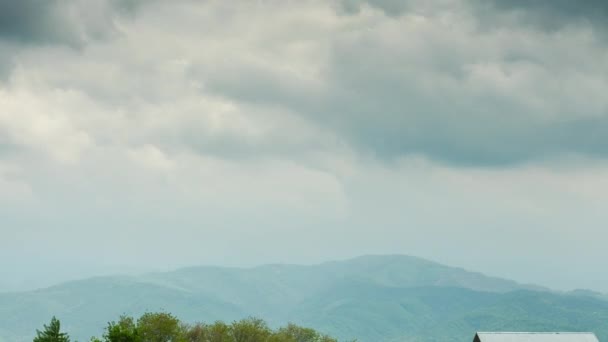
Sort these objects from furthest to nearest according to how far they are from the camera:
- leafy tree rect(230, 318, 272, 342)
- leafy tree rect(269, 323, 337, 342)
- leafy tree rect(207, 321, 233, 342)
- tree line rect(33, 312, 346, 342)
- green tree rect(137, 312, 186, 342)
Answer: leafy tree rect(269, 323, 337, 342), leafy tree rect(230, 318, 272, 342), leafy tree rect(207, 321, 233, 342), tree line rect(33, 312, 346, 342), green tree rect(137, 312, 186, 342)

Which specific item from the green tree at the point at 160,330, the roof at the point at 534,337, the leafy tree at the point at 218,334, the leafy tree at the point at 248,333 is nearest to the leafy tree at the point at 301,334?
the leafy tree at the point at 248,333

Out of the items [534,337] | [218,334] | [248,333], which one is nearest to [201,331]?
[218,334]

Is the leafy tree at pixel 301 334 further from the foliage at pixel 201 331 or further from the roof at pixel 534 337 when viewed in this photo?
the roof at pixel 534 337

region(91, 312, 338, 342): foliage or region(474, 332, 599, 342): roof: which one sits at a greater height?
region(91, 312, 338, 342): foliage

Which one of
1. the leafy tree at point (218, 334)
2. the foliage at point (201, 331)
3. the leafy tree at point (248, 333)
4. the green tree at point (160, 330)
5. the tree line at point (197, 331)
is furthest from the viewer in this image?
the leafy tree at point (248, 333)

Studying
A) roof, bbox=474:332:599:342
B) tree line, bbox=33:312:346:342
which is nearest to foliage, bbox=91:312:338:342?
tree line, bbox=33:312:346:342

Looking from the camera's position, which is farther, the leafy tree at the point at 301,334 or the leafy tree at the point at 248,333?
the leafy tree at the point at 301,334

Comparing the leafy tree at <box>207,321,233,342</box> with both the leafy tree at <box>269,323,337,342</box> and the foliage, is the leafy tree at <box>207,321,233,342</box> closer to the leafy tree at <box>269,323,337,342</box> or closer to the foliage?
the foliage

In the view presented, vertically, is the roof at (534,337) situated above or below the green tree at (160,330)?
below

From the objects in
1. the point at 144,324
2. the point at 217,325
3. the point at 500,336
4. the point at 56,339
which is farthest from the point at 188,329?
the point at 500,336

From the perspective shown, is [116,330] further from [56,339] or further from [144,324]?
[144,324]

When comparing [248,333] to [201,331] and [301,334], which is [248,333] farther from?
[301,334]

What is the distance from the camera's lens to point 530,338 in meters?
123

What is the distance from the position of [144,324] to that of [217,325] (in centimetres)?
1966
